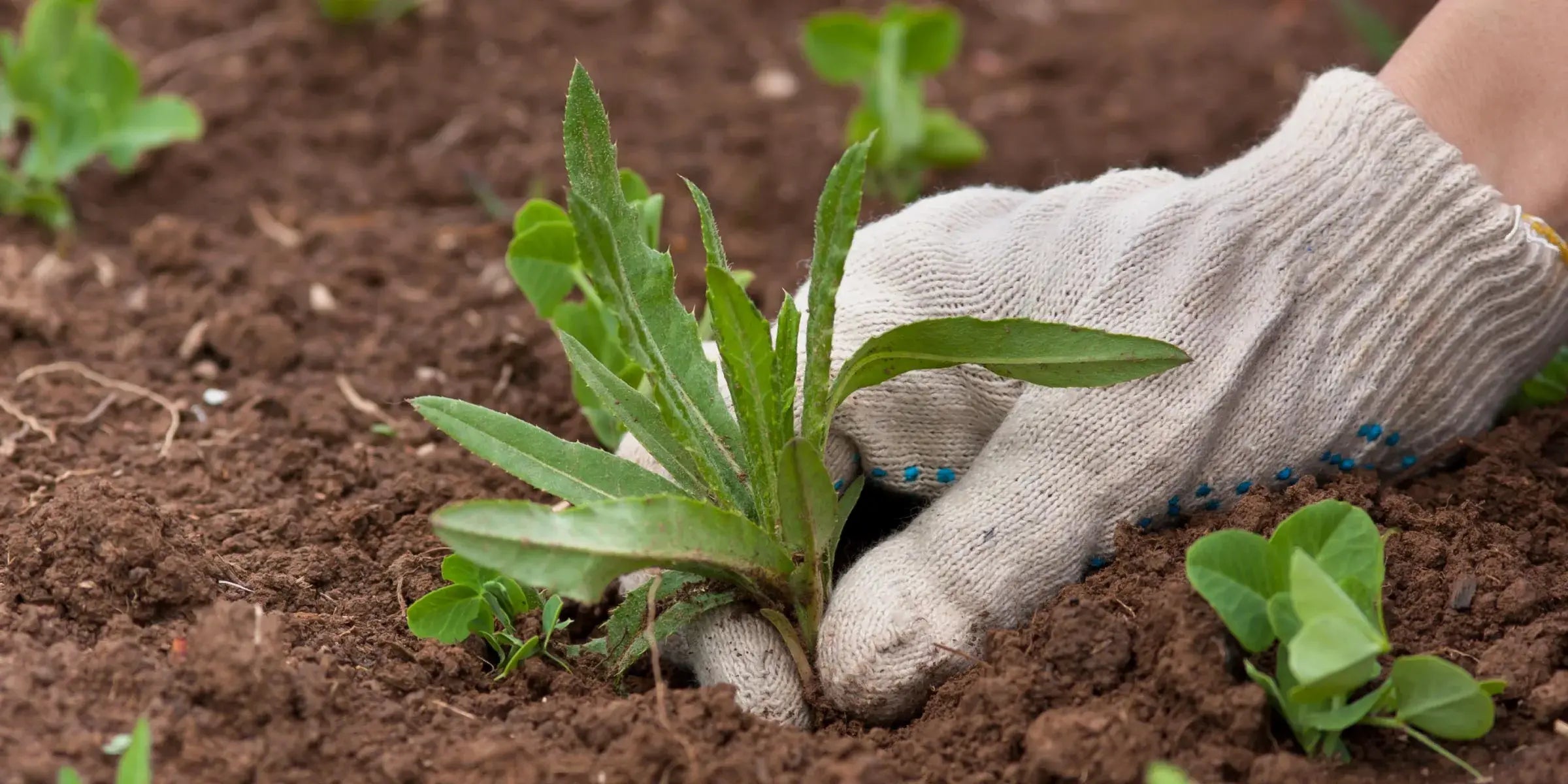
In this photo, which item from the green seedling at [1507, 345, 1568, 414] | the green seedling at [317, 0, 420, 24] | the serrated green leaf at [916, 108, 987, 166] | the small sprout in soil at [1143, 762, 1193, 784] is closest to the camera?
the small sprout in soil at [1143, 762, 1193, 784]

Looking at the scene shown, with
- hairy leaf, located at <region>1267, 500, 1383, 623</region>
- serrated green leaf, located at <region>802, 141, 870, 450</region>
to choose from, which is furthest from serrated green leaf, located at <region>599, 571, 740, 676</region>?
hairy leaf, located at <region>1267, 500, 1383, 623</region>

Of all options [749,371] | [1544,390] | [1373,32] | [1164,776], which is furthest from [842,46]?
[1164,776]

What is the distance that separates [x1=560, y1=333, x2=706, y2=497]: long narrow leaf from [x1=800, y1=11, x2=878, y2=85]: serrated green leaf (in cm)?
151

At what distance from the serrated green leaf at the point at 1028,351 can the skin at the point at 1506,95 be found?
2.34 ft

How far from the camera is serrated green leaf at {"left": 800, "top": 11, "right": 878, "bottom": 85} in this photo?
2.90 m

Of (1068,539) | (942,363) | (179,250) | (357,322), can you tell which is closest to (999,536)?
(1068,539)

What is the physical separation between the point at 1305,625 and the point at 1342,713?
0.40ft

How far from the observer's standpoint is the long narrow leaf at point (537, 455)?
1.53m

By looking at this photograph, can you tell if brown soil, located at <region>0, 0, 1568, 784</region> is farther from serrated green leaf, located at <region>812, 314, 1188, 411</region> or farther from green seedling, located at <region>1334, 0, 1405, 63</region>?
green seedling, located at <region>1334, 0, 1405, 63</region>

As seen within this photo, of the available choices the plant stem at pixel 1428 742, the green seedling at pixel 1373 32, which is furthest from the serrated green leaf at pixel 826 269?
the green seedling at pixel 1373 32

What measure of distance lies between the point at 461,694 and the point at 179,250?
1396mm

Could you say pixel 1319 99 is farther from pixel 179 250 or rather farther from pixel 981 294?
pixel 179 250

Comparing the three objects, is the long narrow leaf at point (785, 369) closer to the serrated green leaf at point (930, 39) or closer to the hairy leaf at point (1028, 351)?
the hairy leaf at point (1028, 351)

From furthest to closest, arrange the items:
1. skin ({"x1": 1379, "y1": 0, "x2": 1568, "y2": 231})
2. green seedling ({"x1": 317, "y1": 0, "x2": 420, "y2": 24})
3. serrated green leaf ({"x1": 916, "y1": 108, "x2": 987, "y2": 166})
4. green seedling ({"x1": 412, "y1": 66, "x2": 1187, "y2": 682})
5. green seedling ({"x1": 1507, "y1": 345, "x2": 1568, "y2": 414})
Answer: green seedling ({"x1": 317, "y1": 0, "x2": 420, "y2": 24}), serrated green leaf ({"x1": 916, "y1": 108, "x2": 987, "y2": 166}), green seedling ({"x1": 1507, "y1": 345, "x2": 1568, "y2": 414}), skin ({"x1": 1379, "y1": 0, "x2": 1568, "y2": 231}), green seedling ({"x1": 412, "y1": 66, "x2": 1187, "y2": 682})
